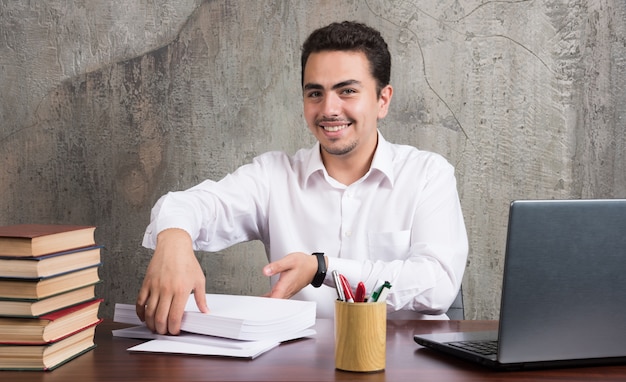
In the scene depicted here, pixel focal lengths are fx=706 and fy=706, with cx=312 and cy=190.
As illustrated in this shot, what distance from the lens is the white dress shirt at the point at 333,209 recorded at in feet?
6.88

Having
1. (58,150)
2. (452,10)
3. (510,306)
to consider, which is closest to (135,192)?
(58,150)

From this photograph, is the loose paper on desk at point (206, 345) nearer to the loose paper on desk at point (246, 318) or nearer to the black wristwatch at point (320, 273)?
the loose paper on desk at point (246, 318)

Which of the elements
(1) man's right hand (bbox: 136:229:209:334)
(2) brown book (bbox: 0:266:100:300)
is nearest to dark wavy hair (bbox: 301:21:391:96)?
(1) man's right hand (bbox: 136:229:209:334)

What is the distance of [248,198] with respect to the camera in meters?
2.26

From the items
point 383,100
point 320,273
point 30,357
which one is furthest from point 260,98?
point 30,357

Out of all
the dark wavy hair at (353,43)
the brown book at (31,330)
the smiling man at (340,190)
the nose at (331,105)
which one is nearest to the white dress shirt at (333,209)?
the smiling man at (340,190)

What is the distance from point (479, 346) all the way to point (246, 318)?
40 centimetres

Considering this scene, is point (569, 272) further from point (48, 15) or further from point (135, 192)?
point (48, 15)

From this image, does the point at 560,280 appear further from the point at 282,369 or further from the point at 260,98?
the point at 260,98

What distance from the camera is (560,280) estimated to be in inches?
40.9

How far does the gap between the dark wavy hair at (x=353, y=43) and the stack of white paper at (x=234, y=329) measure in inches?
44.3

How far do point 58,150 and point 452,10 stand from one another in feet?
5.34

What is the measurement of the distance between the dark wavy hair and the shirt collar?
23 cm

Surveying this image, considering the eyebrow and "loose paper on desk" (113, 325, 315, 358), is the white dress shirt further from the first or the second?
"loose paper on desk" (113, 325, 315, 358)
